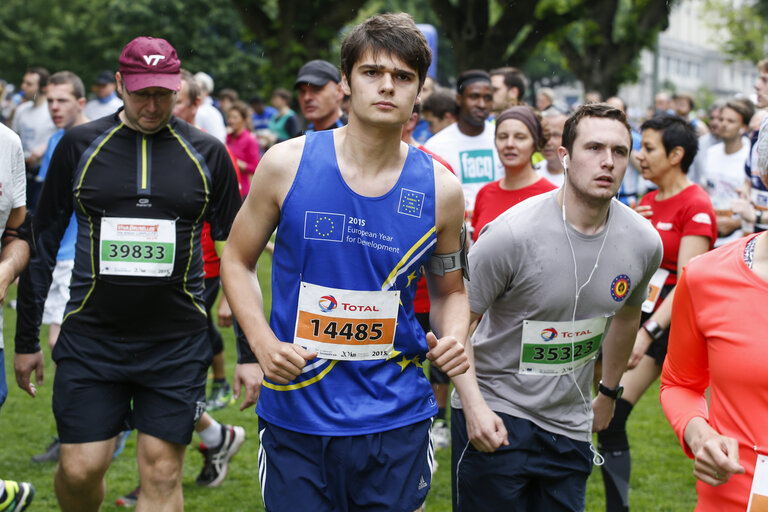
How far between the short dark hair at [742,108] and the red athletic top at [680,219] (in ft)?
13.0

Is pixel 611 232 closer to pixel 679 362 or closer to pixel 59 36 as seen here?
pixel 679 362

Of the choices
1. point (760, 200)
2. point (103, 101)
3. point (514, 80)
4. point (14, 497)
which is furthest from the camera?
point (103, 101)

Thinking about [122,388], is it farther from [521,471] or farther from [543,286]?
[543,286]

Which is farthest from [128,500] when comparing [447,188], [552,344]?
[447,188]

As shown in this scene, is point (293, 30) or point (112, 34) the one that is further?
point (112, 34)

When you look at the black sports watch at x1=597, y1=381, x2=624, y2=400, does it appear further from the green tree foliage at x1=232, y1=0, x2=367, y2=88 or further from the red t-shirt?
the green tree foliage at x1=232, y1=0, x2=367, y2=88

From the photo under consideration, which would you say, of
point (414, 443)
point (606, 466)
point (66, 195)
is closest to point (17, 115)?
point (66, 195)

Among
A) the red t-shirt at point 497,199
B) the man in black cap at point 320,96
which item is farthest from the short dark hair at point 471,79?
the man in black cap at point 320,96

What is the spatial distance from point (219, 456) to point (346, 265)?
10.4 ft

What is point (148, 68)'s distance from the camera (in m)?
4.22

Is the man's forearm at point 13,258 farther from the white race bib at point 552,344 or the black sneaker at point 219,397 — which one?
the black sneaker at point 219,397

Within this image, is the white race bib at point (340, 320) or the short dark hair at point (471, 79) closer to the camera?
the white race bib at point (340, 320)

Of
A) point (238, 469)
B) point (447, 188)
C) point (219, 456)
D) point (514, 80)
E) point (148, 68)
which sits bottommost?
point (238, 469)

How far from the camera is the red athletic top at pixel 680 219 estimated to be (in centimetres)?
545
